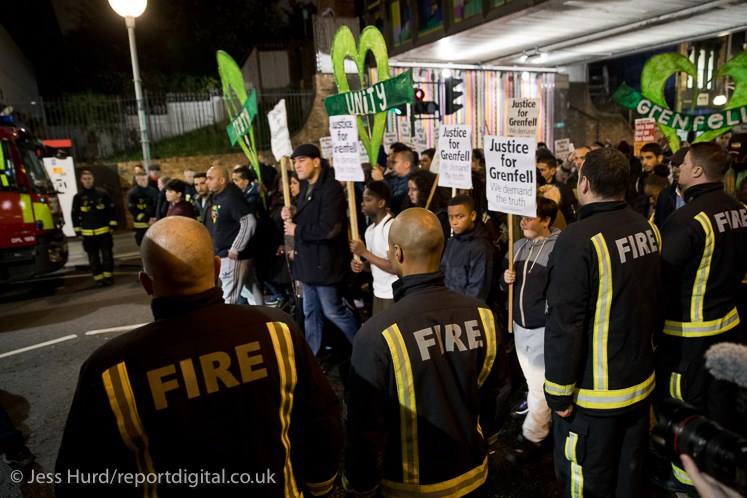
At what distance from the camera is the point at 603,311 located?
2627 millimetres

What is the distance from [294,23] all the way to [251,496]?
1114 inches

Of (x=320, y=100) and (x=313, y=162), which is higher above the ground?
(x=320, y=100)

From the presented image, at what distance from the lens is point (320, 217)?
503 centimetres

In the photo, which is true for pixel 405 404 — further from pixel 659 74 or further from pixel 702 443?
pixel 659 74

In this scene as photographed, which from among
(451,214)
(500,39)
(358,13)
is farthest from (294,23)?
(451,214)

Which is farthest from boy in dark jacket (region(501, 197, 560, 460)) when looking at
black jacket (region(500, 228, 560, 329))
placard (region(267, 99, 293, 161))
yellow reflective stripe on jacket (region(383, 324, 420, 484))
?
placard (region(267, 99, 293, 161))

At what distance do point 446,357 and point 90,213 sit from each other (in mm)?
8807

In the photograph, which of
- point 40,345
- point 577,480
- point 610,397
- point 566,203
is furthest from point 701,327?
point 40,345

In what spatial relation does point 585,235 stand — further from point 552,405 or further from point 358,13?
point 358,13

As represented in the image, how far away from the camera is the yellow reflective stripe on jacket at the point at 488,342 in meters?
2.14

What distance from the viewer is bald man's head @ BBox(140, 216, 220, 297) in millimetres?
1701

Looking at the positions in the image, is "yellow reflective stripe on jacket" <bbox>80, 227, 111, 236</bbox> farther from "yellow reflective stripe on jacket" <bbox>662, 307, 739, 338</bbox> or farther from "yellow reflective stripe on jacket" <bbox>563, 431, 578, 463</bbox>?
"yellow reflective stripe on jacket" <bbox>662, 307, 739, 338</bbox>

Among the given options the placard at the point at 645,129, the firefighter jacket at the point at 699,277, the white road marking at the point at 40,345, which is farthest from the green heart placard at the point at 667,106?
the white road marking at the point at 40,345

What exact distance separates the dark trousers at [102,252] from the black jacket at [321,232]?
5741mm
